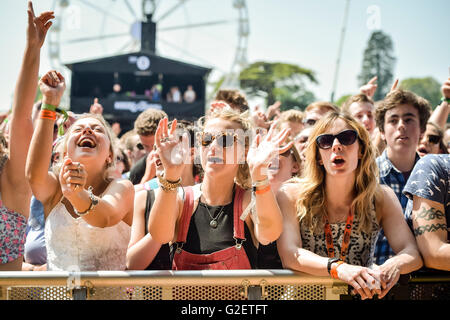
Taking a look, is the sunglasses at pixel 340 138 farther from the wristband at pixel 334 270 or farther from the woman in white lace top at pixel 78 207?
the woman in white lace top at pixel 78 207

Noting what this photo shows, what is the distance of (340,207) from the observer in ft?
8.32

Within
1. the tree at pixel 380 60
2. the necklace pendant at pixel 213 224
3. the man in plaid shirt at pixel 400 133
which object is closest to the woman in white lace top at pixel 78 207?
the necklace pendant at pixel 213 224

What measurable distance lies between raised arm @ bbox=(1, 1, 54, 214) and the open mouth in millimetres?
282

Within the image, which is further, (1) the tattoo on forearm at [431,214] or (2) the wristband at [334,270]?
(1) the tattoo on forearm at [431,214]

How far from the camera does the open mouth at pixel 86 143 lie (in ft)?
8.49

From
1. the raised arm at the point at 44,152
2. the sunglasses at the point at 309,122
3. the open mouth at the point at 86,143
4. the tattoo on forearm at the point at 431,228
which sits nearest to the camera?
the tattoo on forearm at the point at 431,228

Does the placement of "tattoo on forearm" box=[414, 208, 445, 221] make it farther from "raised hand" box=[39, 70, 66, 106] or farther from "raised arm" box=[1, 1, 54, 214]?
"raised arm" box=[1, 1, 54, 214]

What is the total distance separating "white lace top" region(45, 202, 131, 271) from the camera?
2352 mm

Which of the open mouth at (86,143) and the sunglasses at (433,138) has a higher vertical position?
the sunglasses at (433,138)

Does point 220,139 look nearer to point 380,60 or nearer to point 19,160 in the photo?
point 19,160

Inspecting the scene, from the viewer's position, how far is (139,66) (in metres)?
22.0

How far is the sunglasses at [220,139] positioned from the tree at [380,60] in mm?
58584

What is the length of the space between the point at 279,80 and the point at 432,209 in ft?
148
